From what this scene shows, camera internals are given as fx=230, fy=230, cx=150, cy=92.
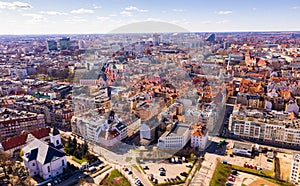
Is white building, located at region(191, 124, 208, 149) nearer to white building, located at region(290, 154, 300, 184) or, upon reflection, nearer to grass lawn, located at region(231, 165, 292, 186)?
grass lawn, located at region(231, 165, 292, 186)

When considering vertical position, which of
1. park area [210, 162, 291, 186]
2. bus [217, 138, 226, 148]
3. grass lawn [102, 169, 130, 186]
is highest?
bus [217, 138, 226, 148]

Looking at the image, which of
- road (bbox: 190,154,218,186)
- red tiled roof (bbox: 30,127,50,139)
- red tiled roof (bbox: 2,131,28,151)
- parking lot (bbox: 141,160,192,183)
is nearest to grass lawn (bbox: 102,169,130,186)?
parking lot (bbox: 141,160,192,183)

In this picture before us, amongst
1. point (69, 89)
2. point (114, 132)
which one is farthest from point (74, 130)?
point (69, 89)

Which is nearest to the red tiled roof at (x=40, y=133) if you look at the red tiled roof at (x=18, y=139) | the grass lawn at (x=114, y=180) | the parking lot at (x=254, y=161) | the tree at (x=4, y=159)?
the red tiled roof at (x=18, y=139)

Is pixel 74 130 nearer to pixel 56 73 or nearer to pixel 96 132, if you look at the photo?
pixel 96 132

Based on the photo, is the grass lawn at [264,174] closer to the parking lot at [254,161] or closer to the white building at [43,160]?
the parking lot at [254,161]

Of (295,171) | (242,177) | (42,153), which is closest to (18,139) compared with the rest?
(42,153)

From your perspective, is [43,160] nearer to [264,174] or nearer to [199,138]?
[199,138]
